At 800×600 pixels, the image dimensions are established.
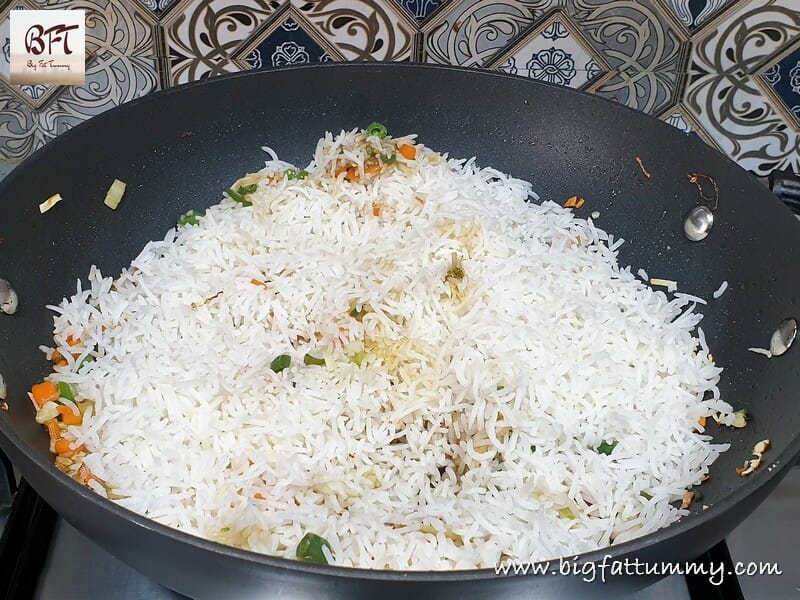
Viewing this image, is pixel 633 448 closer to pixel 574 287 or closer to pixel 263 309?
pixel 574 287

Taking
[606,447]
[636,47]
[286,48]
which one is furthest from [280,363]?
[636,47]

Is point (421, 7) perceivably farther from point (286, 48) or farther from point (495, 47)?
point (286, 48)

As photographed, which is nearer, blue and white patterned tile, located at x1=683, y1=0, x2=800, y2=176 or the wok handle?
the wok handle

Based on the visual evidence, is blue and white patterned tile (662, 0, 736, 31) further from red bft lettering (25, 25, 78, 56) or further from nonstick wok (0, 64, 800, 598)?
red bft lettering (25, 25, 78, 56)

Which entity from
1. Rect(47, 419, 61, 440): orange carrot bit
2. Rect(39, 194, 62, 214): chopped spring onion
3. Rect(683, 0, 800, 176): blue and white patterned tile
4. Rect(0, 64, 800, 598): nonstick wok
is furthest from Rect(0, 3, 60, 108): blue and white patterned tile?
Rect(683, 0, 800, 176): blue and white patterned tile

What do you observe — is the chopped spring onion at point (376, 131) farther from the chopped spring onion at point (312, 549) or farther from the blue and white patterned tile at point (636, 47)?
the chopped spring onion at point (312, 549)

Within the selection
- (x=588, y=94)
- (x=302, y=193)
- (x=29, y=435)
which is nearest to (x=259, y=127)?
(x=302, y=193)

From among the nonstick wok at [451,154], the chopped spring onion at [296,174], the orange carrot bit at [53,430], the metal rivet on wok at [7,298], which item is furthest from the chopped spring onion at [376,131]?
the orange carrot bit at [53,430]
